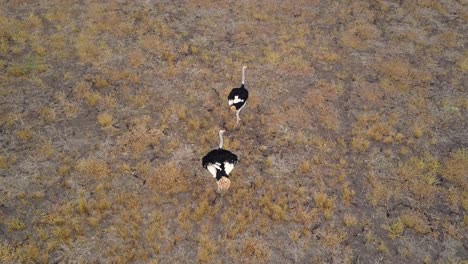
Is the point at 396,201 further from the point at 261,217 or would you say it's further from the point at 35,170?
the point at 35,170

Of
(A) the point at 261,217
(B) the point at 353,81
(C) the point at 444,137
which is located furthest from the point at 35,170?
(C) the point at 444,137

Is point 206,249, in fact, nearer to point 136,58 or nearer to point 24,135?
point 24,135

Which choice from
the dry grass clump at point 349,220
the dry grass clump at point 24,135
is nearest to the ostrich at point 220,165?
the dry grass clump at point 349,220

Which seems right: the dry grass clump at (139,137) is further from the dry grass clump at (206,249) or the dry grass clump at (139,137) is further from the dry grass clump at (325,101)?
the dry grass clump at (325,101)

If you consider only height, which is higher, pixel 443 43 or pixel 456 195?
pixel 443 43

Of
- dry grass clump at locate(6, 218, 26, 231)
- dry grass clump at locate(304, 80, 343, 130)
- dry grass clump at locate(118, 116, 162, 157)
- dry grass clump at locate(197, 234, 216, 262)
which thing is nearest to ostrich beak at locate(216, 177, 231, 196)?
dry grass clump at locate(197, 234, 216, 262)

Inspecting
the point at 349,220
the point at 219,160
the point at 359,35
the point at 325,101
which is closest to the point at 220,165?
the point at 219,160
